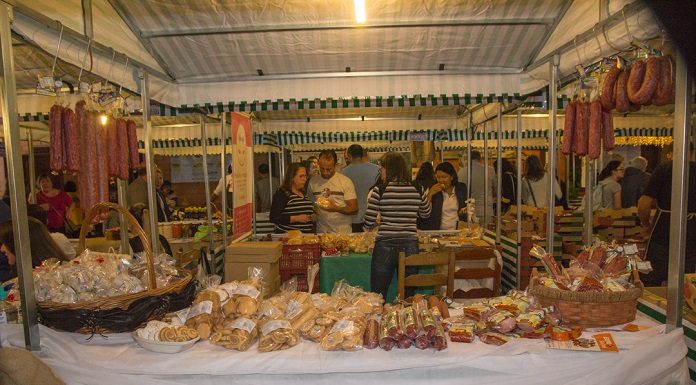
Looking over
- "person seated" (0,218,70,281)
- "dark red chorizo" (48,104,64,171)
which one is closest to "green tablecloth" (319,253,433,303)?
"person seated" (0,218,70,281)

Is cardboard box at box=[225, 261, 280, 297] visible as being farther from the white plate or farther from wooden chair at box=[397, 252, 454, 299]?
the white plate

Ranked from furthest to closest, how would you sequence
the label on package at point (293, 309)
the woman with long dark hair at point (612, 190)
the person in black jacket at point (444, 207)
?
the woman with long dark hair at point (612, 190)
the person in black jacket at point (444, 207)
the label on package at point (293, 309)

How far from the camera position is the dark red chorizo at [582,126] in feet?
8.93

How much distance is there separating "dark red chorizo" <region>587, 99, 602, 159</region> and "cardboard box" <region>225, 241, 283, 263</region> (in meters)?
2.76

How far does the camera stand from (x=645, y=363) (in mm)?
1910

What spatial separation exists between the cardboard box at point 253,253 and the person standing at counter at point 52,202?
4148 mm

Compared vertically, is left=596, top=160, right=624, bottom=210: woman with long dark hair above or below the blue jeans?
above

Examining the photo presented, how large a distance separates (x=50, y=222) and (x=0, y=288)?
5162 mm

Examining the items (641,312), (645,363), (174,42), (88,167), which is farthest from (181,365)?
(174,42)

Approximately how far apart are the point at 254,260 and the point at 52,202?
4516 millimetres

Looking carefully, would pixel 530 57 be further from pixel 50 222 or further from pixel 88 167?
pixel 50 222

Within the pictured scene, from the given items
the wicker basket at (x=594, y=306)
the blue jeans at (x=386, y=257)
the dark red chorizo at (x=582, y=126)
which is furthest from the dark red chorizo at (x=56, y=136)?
the dark red chorizo at (x=582, y=126)

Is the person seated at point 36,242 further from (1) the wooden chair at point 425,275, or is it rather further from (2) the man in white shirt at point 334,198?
(2) the man in white shirt at point 334,198

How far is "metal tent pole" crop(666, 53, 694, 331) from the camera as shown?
6.35 feet
